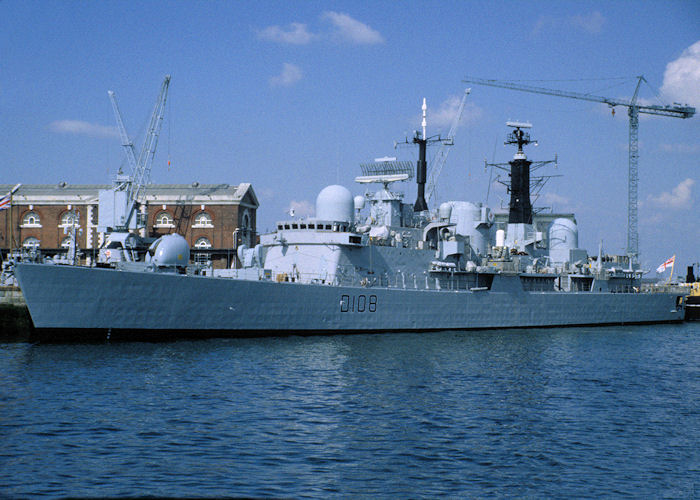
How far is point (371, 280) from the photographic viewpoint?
1216 inches

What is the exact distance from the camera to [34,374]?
18.4 meters

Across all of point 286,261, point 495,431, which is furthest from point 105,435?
point 286,261

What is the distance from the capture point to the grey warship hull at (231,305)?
77.2ft

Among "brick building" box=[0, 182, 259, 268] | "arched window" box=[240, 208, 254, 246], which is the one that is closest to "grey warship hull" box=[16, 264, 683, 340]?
"brick building" box=[0, 182, 259, 268]

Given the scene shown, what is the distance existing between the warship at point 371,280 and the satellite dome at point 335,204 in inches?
2.0

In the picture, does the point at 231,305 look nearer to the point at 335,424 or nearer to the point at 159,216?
the point at 335,424

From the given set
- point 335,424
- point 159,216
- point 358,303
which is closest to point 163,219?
point 159,216

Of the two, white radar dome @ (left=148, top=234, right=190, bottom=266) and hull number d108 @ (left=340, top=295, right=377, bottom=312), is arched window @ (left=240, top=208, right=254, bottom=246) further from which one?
white radar dome @ (left=148, top=234, right=190, bottom=266)

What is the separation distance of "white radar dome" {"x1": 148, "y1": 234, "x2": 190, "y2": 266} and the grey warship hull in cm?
210

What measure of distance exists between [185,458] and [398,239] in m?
22.3

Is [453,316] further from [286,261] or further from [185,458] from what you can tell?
[185,458]

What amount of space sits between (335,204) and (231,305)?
26.7 ft

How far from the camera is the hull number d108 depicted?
28.7 meters

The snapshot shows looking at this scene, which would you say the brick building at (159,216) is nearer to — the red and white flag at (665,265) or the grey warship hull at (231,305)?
the grey warship hull at (231,305)
